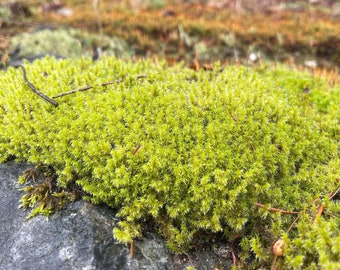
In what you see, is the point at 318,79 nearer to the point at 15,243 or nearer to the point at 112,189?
the point at 112,189

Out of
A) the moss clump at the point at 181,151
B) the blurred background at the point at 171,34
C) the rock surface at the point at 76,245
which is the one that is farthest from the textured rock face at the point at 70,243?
the blurred background at the point at 171,34

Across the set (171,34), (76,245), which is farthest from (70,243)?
(171,34)

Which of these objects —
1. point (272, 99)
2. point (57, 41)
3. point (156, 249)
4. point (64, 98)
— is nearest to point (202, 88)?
point (272, 99)

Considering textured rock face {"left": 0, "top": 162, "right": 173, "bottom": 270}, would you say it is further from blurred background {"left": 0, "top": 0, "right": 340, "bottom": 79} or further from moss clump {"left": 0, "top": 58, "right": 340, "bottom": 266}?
blurred background {"left": 0, "top": 0, "right": 340, "bottom": 79}

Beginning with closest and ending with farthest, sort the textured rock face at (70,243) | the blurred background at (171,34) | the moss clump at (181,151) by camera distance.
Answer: the textured rock face at (70,243) → the moss clump at (181,151) → the blurred background at (171,34)

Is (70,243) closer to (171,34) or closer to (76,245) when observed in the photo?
(76,245)

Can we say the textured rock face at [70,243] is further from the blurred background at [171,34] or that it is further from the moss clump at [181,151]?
the blurred background at [171,34]
